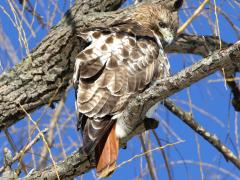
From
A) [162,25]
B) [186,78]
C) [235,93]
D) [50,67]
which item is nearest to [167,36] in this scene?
[162,25]

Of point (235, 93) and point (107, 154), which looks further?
point (235, 93)

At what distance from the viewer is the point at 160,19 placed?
3447mm

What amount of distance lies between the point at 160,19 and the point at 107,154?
1.18 meters

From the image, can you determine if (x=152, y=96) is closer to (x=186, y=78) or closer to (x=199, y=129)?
(x=186, y=78)

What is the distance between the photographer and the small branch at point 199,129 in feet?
10.2

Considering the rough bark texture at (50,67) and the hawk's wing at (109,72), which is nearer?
the hawk's wing at (109,72)

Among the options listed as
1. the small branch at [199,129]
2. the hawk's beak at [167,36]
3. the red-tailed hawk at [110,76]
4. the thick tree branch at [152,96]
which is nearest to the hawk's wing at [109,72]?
the red-tailed hawk at [110,76]

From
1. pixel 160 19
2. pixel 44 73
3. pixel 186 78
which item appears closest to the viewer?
pixel 186 78

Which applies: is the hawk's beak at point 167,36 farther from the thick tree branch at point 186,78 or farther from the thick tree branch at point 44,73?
the thick tree branch at point 186,78

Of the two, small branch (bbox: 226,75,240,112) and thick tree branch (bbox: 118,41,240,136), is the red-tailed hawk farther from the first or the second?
small branch (bbox: 226,75,240,112)

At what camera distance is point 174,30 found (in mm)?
3340

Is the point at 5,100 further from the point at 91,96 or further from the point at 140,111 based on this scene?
the point at 140,111

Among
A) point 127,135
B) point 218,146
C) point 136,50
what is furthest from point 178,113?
point 127,135

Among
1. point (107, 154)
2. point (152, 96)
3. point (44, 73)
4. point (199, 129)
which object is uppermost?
point (44, 73)
